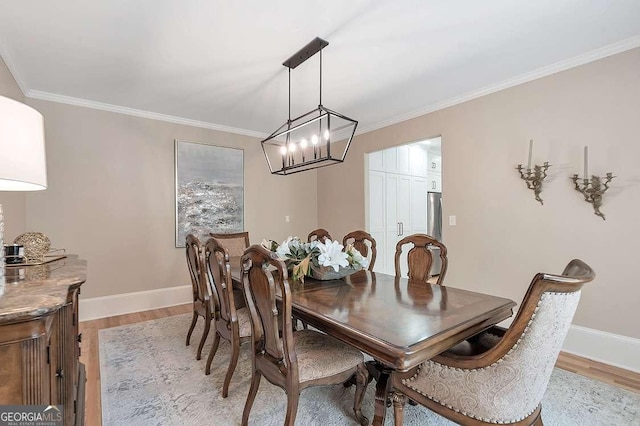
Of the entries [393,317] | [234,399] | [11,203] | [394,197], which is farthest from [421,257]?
[11,203]

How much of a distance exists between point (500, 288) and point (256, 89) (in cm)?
330

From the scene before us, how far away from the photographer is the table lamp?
0.92 metres

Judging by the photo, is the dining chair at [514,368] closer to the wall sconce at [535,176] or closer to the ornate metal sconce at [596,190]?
the ornate metal sconce at [596,190]

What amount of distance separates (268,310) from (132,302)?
3.22m

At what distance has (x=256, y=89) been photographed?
10.5 feet

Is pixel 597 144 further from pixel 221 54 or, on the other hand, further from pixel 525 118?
pixel 221 54

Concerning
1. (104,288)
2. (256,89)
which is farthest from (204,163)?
(104,288)

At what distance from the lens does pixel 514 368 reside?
1121 millimetres

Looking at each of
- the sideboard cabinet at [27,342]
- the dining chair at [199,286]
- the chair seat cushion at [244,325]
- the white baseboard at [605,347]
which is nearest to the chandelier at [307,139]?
the dining chair at [199,286]

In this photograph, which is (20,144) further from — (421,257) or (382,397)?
(421,257)

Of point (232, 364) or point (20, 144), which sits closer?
point (20, 144)

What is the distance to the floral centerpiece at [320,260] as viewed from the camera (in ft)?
6.66

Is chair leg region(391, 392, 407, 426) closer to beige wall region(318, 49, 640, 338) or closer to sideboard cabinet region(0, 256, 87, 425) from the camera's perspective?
sideboard cabinet region(0, 256, 87, 425)

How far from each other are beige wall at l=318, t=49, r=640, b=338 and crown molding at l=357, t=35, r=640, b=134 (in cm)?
5
